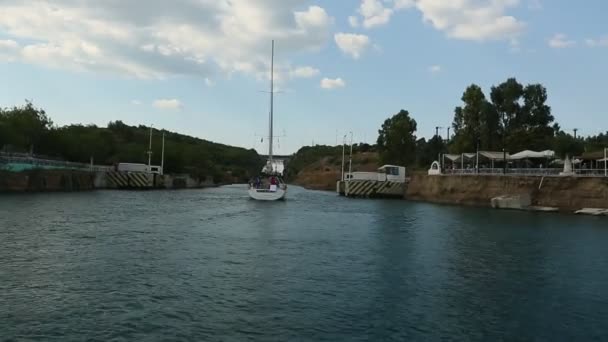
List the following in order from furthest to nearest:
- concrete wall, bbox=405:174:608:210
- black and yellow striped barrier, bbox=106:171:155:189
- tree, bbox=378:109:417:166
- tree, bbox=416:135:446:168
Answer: tree, bbox=416:135:446:168
tree, bbox=378:109:417:166
black and yellow striped barrier, bbox=106:171:155:189
concrete wall, bbox=405:174:608:210

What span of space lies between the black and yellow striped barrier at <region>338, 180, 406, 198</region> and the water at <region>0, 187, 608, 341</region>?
68.2 metres

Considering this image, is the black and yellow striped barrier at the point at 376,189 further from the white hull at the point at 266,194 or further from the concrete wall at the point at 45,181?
the concrete wall at the point at 45,181

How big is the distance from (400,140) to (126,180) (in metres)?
72.6

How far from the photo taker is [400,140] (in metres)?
143

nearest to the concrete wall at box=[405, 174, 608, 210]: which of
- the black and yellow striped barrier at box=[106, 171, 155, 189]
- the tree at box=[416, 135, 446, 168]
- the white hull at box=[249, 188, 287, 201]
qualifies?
the white hull at box=[249, 188, 287, 201]

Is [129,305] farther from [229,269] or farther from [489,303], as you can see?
[489,303]

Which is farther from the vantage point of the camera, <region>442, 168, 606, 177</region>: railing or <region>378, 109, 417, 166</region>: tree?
<region>378, 109, 417, 166</region>: tree

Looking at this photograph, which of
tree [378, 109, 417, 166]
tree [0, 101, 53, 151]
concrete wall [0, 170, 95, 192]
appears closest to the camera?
concrete wall [0, 170, 95, 192]

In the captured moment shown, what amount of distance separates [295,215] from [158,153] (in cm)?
A: 11804

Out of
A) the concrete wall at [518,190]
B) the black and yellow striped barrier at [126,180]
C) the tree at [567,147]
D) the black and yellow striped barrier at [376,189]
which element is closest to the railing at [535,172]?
the concrete wall at [518,190]

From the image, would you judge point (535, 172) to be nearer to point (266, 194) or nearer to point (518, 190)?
point (518, 190)

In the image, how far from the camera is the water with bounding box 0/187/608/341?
16.1 meters

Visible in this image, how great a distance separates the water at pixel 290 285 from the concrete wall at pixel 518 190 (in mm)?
36556

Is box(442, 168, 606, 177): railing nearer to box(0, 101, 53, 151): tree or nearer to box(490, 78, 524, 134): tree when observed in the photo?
box(490, 78, 524, 134): tree
